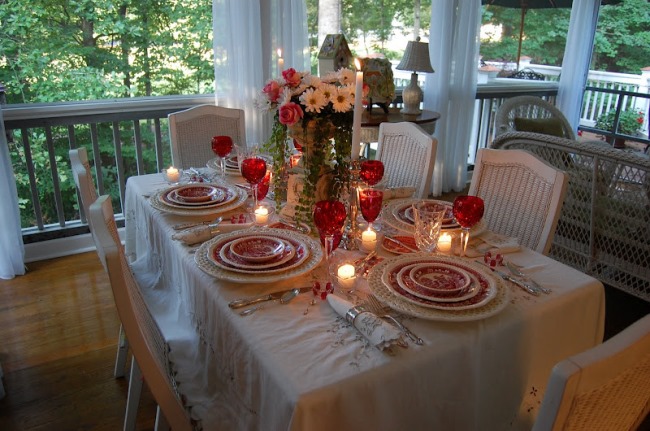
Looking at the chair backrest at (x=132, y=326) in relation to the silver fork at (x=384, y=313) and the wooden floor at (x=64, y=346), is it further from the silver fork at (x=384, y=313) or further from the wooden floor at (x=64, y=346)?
the wooden floor at (x=64, y=346)

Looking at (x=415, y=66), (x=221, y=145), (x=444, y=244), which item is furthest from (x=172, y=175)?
(x=415, y=66)

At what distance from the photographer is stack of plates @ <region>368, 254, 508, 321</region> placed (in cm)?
117

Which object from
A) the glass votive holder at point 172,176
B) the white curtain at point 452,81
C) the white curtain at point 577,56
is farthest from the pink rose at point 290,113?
the white curtain at point 577,56

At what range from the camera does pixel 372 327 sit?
1.09m

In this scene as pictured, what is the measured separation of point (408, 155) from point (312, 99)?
0.95 metres

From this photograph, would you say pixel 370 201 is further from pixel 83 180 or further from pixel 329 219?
pixel 83 180

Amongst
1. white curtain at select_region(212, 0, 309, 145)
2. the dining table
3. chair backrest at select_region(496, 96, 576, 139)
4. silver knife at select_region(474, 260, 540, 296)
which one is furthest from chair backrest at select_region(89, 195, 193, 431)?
chair backrest at select_region(496, 96, 576, 139)

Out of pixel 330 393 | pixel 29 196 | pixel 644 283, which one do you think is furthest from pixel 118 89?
pixel 644 283

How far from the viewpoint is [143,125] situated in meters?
3.62

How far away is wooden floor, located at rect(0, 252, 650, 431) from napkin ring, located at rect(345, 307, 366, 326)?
1.14m

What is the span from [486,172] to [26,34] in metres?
2.71

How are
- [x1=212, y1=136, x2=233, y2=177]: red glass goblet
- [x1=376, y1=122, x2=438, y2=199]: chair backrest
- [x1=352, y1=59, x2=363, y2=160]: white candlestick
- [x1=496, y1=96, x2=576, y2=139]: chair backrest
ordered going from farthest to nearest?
[x1=496, y1=96, x2=576, y2=139]: chair backrest → [x1=376, y1=122, x2=438, y2=199]: chair backrest → [x1=212, y1=136, x2=233, y2=177]: red glass goblet → [x1=352, y1=59, x2=363, y2=160]: white candlestick

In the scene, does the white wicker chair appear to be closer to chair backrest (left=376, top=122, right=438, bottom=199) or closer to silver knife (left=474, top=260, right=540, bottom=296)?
silver knife (left=474, top=260, right=540, bottom=296)

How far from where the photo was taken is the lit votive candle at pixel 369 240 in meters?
1.53
